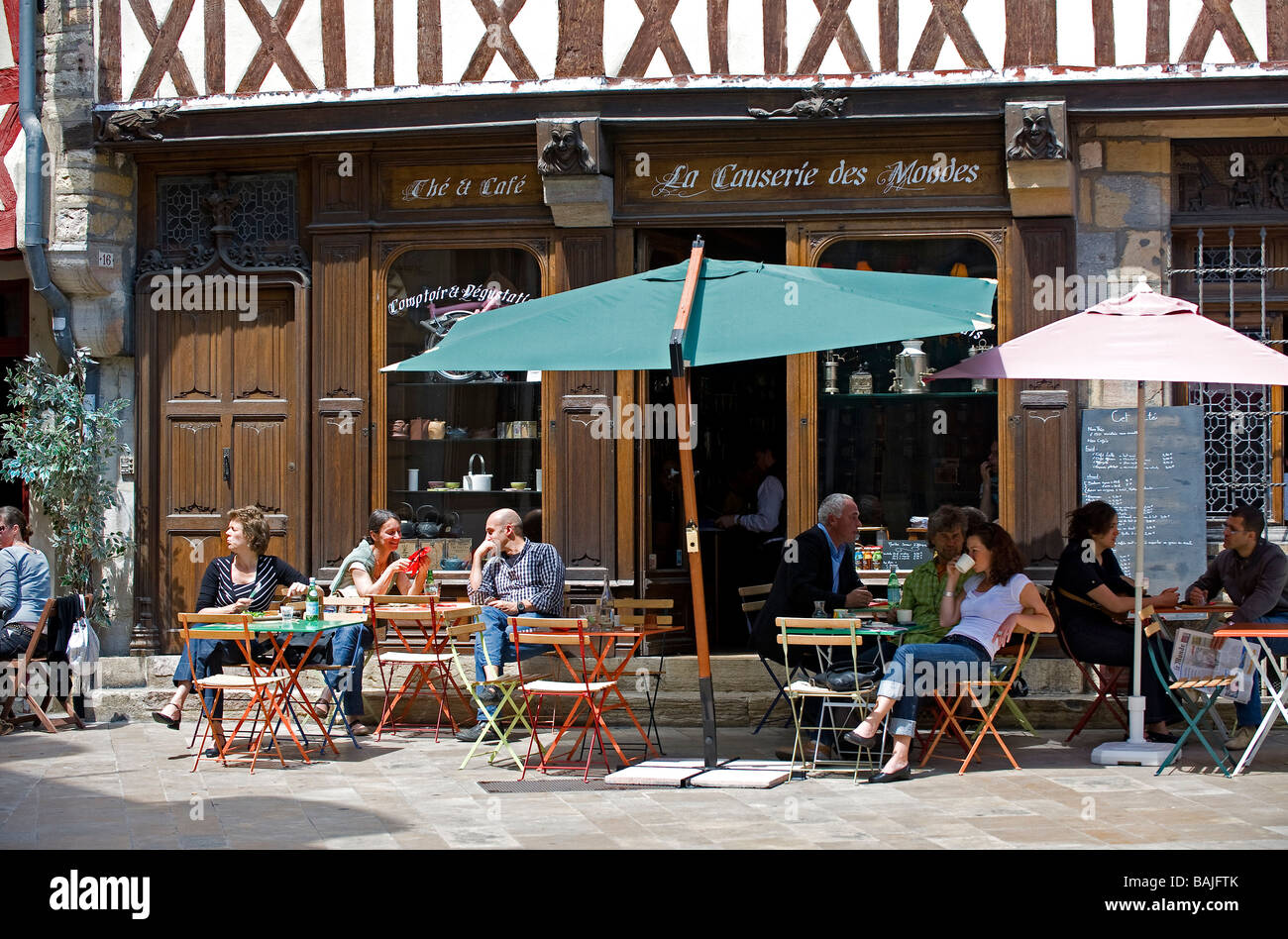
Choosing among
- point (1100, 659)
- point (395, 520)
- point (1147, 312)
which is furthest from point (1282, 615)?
point (395, 520)

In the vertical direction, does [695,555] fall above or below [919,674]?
above

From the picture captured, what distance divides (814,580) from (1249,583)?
2291 millimetres

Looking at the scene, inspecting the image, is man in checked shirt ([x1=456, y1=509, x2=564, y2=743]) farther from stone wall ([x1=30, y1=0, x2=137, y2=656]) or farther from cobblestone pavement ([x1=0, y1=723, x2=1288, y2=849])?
stone wall ([x1=30, y1=0, x2=137, y2=656])

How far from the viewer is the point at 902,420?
10.1 metres

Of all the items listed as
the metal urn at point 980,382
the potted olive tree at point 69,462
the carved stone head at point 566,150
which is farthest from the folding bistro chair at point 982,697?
the potted olive tree at point 69,462

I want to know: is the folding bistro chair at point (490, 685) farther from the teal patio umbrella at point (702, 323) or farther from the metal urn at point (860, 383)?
the metal urn at point (860, 383)

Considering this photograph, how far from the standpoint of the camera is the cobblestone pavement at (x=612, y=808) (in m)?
6.16

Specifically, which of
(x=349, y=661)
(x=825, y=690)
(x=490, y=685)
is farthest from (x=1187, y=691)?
(x=349, y=661)

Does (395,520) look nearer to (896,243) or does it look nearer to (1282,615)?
(896,243)

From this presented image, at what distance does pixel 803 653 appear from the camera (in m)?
8.12

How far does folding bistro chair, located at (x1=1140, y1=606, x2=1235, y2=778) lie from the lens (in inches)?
295

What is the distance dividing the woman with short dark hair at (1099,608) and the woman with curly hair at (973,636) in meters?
0.66

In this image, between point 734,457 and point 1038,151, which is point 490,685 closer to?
point 734,457

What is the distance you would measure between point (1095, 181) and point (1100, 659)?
3169 mm
